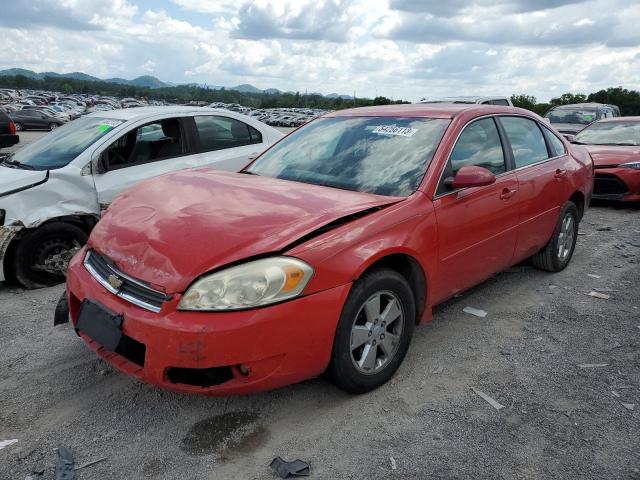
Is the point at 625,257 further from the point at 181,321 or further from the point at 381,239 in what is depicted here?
the point at 181,321

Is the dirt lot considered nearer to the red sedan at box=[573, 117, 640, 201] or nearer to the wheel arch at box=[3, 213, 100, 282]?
the wheel arch at box=[3, 213, 100, 282]

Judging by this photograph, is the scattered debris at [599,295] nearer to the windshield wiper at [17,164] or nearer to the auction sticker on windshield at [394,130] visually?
the auction sticker on windshield at [394,130]

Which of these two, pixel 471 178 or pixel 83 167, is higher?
pixel 471 178

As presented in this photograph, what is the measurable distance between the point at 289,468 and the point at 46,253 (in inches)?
135

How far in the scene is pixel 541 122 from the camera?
4918mm

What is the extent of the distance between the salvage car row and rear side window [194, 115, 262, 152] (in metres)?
0.85

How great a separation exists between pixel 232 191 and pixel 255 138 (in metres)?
3.26

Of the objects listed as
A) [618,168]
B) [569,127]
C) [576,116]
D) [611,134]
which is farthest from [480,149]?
[576,116]

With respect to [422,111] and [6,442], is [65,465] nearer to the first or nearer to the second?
[6,442]

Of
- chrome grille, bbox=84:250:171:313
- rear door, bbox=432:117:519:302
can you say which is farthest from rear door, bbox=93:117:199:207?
rear door, bbox=432:117:519:302

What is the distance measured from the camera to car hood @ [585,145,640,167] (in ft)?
27.5

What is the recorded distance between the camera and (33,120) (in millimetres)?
33750

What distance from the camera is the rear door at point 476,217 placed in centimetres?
341

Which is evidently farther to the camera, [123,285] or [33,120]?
[33,120]
